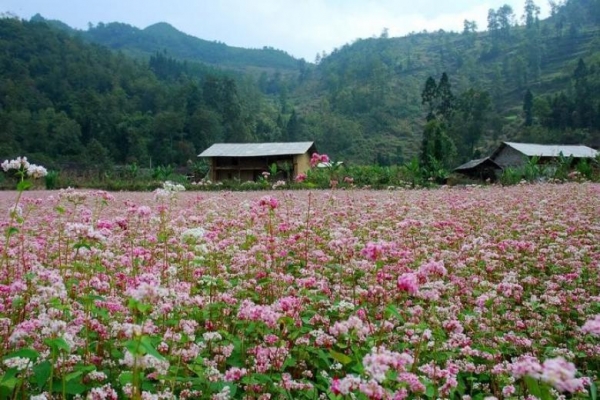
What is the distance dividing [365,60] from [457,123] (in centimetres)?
9143

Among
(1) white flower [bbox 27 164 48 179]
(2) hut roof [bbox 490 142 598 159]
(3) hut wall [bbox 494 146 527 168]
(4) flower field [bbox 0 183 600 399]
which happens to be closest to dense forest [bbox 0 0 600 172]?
(3) hut wall [bbox 494 146 527 168]

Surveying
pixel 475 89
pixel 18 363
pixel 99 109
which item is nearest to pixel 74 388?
pixel 18 363

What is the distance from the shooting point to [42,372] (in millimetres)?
2699

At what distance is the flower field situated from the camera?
2.69 m

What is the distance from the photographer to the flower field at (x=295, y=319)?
269 cm

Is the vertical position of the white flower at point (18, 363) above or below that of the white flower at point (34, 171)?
below

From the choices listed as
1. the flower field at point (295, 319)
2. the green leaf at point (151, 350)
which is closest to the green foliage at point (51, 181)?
the flower field at point (295, 319)

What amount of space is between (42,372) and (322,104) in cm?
13186

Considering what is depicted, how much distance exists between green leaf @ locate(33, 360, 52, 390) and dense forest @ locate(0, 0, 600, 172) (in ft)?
161

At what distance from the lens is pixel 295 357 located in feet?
12.2

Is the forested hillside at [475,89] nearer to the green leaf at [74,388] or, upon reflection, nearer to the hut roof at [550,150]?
the hut roof at [550,150]

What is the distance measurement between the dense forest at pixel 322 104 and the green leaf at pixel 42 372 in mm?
49007

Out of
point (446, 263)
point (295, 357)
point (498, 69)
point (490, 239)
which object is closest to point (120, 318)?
point (295, 357)

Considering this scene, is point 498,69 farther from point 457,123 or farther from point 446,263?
point 446,263
